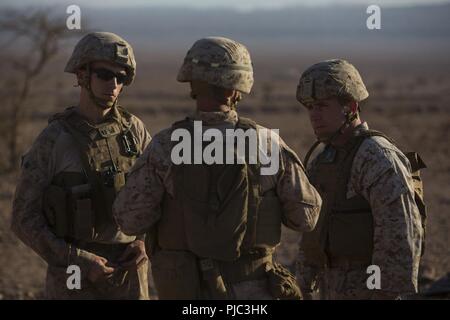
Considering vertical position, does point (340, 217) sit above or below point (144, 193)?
below

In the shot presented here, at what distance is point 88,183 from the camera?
502 cm

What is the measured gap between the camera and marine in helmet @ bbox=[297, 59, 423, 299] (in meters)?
4.57

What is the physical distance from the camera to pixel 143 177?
423cm

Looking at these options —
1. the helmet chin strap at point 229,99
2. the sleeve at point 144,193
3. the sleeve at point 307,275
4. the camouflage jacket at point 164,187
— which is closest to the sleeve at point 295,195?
the camouflage jacket at point 164,187

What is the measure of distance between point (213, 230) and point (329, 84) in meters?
1.20

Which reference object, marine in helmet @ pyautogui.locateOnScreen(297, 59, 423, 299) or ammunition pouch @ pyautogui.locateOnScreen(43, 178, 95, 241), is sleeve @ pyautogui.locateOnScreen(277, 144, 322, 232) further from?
ammunition pouch @ pyautogui.locateOnScreen(43, 178, 95, 241)

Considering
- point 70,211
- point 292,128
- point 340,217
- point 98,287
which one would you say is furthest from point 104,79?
point 292,128

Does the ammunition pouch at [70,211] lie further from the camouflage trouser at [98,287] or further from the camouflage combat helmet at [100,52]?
the camouflage combat helmet at [100,52]

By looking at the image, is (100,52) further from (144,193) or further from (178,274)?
(178,274)

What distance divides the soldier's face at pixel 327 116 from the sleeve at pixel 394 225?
37cm

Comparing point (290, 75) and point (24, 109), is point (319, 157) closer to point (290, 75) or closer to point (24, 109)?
point (24, 109)

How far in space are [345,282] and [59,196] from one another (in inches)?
64.1

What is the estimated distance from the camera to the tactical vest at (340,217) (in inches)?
187

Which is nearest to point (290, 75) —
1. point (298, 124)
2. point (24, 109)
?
point (298, 124)
